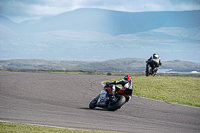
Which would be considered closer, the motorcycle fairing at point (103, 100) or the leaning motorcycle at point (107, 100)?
the leaning motorcycle at point (107, 100)

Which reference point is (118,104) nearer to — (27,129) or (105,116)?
(105,116)

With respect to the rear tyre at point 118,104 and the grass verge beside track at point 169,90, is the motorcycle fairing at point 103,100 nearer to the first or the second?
the rear tyre at point 118,104

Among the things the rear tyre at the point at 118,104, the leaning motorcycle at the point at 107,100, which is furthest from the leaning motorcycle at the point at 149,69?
the rear tyre at the point at 118,104

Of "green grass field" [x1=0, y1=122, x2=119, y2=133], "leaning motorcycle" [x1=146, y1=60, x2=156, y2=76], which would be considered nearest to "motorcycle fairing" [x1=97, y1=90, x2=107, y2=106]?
"green grass field" [x1=0, y1=122, x2=119, y2=133]

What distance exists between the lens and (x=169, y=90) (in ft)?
77.2

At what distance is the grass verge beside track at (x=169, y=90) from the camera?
63.8 ft

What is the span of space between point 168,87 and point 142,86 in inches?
81.6

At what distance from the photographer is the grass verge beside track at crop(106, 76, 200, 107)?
766 inches

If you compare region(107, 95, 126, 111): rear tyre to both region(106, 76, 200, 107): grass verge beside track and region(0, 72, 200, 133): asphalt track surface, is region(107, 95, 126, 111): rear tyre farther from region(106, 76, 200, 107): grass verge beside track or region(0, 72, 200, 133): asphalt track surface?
region(106, 76, 200, 107): grass verge beside track

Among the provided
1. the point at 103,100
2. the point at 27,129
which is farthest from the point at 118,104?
the point at 27,129

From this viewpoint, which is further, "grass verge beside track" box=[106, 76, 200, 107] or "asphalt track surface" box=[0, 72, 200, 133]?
"grass verge beside track" box=[106, 76, 200, 107]

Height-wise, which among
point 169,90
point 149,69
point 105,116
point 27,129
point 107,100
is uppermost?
point 149,69

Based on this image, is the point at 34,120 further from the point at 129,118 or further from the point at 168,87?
the point at 168,87

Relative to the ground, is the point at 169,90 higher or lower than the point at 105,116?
higher
